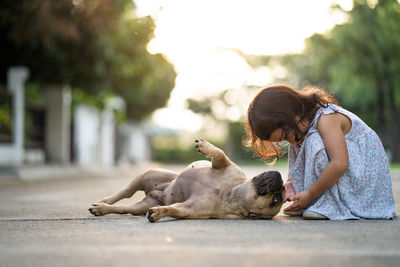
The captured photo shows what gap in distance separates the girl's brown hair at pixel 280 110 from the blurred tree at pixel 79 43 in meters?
8.12

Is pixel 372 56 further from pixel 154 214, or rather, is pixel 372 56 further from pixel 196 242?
→ pixel 196 242

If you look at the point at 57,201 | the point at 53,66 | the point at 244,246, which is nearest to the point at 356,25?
the point at 53,66

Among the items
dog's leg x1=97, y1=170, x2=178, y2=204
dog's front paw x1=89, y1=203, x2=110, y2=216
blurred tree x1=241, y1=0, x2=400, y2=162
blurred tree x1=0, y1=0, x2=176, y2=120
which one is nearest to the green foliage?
blurred tree x1=0, y1=0, x2=176, y2=120

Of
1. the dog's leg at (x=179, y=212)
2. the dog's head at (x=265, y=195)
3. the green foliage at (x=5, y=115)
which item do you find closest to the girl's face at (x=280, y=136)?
the dog's head at (x=265, y=195)

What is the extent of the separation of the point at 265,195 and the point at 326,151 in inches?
23.8

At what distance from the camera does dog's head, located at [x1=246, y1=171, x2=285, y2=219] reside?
387cm

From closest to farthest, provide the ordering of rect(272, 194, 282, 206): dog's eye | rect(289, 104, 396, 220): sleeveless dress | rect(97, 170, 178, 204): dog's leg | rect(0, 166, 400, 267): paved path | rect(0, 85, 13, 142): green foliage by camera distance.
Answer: rect(0, 166, 400, 267): paved path, rect(272, 194, 282, 206): dog's eye, rect(289, 104, 396, 220): sleeveless dress, rect(97, 170, 178, 204): dog's leg, rect(0, 85, 13, 142): green foliage

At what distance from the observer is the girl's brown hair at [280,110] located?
4086 millimetres

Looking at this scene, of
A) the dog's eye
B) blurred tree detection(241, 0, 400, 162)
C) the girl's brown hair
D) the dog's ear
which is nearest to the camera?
the dog's ear

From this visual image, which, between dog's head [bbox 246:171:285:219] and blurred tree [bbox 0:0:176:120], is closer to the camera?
dog's head [bbox 246:171:285:219]

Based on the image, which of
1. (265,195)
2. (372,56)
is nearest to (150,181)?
(265,195)

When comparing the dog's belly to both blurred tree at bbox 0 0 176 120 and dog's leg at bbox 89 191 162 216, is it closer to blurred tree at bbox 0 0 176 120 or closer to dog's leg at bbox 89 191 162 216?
dog's leg at bbox 89 191 162 216

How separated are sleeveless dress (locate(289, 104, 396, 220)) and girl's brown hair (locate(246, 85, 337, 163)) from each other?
0.09 meters

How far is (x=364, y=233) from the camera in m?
3.39
